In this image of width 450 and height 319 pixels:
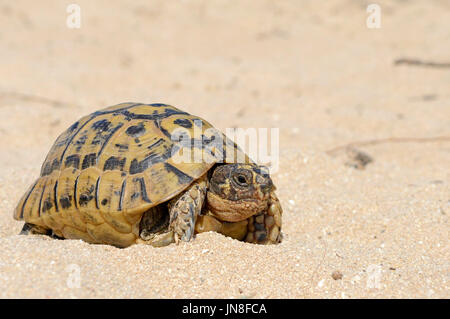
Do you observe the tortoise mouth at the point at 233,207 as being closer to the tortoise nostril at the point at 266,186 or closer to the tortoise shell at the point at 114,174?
the tortoise nostril at the point at 266,186

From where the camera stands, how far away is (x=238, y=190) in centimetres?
287

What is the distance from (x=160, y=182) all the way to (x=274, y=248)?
0.75 meters

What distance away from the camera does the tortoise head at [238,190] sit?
2.86 meters

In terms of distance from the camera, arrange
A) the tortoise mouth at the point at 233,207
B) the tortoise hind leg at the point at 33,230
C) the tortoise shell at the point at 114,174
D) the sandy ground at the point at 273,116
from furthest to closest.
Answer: the tortoise hind leg at the point at 33,230
the tortoise mouth at the point at 233,207
the tortoise shell at the point at 114,174
the sandy ground at the point at 273,116

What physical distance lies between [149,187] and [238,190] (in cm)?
50

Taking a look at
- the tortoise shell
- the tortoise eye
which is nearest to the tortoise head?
the tortoise eye

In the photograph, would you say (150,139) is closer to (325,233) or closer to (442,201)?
(325,233)

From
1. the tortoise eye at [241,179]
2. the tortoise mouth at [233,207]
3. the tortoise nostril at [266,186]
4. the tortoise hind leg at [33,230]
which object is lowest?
the tortoise hind leg at [33,230]

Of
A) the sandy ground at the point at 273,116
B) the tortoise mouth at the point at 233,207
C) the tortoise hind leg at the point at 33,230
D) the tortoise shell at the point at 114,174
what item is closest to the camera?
the sandy ground at the point at 273,116

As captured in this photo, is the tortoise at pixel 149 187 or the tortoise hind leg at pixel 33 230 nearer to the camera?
the tortoise at pixel 149 187

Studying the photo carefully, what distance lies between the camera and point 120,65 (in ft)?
27.0

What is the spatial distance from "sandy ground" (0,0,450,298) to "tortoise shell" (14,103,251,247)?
0.17 m

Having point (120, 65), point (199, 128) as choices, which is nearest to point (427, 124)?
point (199, 128)

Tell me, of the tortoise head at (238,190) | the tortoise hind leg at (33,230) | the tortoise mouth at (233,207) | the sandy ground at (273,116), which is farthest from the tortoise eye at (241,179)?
the tortoise hind leg at (33,230)
